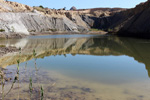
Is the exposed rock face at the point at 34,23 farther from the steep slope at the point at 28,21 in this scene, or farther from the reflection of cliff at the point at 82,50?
the reflection of cliff at the point at 82,50

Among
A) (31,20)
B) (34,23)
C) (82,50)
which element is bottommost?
(82,50)

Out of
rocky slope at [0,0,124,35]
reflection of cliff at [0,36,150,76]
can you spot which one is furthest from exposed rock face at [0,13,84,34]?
reflection of cliff at [0,36,150,76]

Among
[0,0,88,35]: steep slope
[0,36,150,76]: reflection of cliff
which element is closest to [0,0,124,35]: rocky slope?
[0,0,88,35]: steep slope

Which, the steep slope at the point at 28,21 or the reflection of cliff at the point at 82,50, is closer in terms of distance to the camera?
the reflection of cliff at the point at 82,50

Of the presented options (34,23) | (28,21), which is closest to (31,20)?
(34,23)

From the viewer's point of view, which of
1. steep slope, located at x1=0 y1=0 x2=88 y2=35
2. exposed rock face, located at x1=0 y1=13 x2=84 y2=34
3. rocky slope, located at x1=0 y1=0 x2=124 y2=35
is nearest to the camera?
steep slope, located at x1=0 y1=0 x2=88 y2=35

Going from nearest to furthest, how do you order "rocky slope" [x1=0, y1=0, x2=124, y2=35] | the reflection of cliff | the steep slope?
1. the reflection of cliff
2. the steep slope
3. "rocky slope" [x1=0, y1=0, x2=124, y2=35]

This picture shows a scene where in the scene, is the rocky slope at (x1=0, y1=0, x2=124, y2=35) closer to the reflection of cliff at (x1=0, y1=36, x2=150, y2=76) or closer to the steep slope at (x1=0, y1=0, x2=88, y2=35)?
the steep slope at (x1=0, y1=0, x2=88, y2=35)

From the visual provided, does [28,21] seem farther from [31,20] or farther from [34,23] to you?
[34,23]

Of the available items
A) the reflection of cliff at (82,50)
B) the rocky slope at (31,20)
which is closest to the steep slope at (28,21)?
the rocky slope at (31,20)

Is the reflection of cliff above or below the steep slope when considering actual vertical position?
below

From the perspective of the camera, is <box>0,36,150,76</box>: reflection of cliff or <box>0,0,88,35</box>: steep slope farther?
<box>0,0,88,35</box>: steep slope

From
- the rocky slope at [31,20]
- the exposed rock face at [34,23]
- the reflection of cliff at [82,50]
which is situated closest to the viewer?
the reflection of cliff at [82,50]

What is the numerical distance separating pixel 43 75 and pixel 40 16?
79.0m
